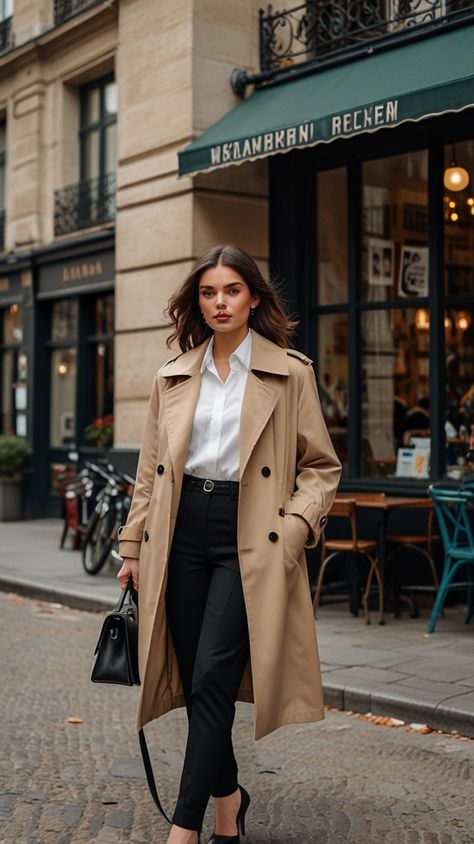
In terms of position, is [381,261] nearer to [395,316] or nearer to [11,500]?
[395,316]

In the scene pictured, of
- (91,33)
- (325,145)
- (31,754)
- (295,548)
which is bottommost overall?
(31,754)

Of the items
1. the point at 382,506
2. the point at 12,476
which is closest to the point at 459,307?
the point at 382,506

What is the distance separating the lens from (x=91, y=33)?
15.0 metres

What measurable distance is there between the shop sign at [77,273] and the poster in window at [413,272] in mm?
5287

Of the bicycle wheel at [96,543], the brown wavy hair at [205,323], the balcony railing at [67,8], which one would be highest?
the balcony railing at [67,8]

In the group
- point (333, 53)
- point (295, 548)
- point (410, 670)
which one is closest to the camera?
point (295, 548)

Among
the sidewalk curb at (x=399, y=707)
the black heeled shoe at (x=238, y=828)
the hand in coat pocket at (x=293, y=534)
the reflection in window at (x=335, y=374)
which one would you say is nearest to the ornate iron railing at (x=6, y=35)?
the reflection in window at (x=335, y=374)

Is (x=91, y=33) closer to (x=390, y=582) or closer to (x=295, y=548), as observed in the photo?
(x=390, y=582)

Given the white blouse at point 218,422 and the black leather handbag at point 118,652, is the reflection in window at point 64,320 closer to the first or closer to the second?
the white blouse at point 218,422

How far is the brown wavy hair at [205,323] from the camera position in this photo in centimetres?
392

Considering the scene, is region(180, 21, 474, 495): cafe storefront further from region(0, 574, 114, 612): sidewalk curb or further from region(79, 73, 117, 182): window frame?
region(79, 73, 117, 182): window frame

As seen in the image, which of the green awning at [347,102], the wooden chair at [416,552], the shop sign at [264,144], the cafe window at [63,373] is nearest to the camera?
the green awning at [347,102]

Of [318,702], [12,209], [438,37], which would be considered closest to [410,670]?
[318,702]

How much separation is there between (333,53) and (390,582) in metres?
4.89
